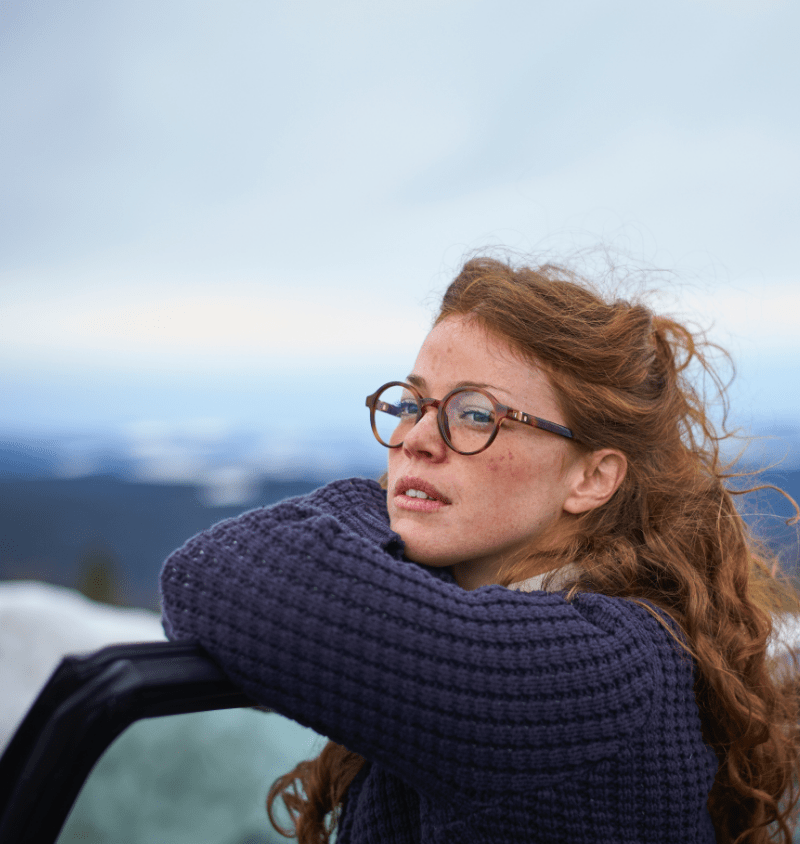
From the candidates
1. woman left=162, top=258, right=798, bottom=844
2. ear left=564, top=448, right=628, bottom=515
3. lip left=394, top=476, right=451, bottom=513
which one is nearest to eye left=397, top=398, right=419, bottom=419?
woman left=162, top=258, right=798, bottom=844

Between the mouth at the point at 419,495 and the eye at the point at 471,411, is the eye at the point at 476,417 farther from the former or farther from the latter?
the mouth at the point at 419,495

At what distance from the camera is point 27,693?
118 inches

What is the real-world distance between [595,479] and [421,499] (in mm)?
370

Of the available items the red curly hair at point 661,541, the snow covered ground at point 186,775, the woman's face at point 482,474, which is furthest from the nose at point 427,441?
the snow covered ground at point 186,775

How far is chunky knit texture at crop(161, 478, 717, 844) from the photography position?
817mm

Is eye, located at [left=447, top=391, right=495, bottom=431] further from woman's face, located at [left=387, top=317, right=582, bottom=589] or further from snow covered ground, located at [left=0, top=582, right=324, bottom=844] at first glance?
snow covered ground, located at [left=0, top=582, right=324, bottom=844]

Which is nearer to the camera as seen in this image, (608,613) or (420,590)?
(420,590)

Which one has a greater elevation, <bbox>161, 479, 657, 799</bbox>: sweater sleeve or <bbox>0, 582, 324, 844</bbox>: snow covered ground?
<bbox>161, 479, 657, 799</bbox>: sweater sleeve

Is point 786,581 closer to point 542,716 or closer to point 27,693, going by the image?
point 542,716

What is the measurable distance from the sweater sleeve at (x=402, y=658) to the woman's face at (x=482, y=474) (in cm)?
23

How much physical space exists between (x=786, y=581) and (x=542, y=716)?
91 centimetres

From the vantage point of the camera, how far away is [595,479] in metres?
1.34

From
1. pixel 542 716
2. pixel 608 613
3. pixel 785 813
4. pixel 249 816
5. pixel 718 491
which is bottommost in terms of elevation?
pixel 249 816

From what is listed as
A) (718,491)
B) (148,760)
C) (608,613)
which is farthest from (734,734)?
(148,760)
